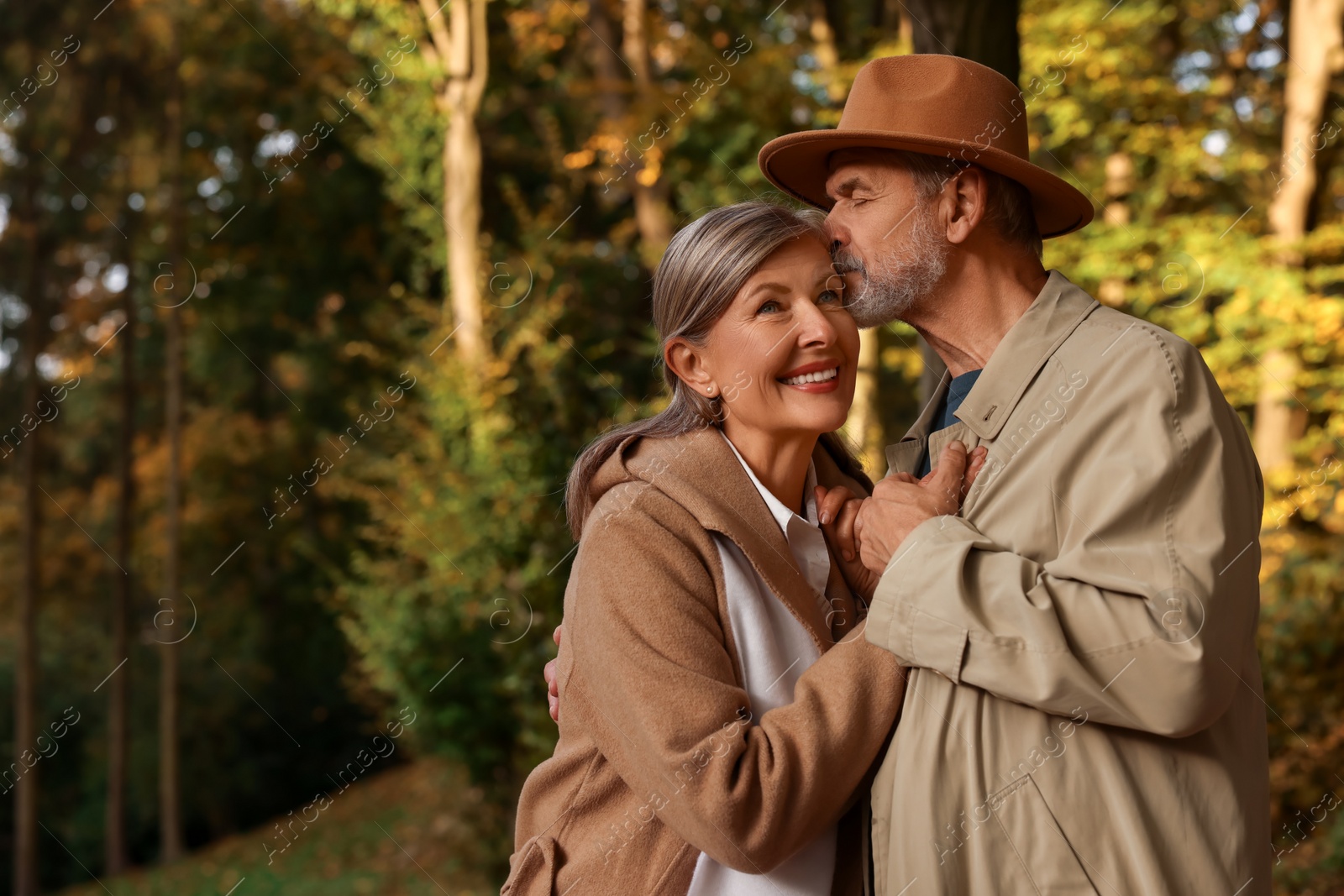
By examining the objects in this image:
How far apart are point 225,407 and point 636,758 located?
719 inches

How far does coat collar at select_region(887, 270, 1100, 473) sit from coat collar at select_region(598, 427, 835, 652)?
369mm

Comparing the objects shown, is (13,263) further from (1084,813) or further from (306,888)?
(1084,813)

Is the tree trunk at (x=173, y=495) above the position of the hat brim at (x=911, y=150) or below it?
below

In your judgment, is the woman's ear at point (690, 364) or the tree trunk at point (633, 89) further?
the tree trunk at point (633, 89)

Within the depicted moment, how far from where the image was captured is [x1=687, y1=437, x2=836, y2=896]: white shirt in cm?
210

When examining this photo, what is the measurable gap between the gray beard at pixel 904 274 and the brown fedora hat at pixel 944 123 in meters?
0.15

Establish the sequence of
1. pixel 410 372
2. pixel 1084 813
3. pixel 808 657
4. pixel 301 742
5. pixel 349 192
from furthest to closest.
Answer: pixel 301 742 → pixel 349 192 → pixel 410 372 → pixel 808 657 → pixel 1084 813

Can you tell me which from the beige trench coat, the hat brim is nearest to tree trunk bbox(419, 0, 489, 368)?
the hat brim

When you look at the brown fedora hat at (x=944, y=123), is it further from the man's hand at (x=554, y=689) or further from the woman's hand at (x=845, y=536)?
the man's hand at (x=554, y=689)

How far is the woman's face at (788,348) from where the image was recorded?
2256 millimetres

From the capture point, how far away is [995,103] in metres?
2.34

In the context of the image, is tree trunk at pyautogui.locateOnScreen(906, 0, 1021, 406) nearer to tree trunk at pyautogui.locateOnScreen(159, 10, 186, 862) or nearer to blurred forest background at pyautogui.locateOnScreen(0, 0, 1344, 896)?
blurred forest background at pyautogui.locateOnScreen(0, 0, 1344, 896)

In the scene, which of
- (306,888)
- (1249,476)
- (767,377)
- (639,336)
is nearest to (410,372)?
(639,336)

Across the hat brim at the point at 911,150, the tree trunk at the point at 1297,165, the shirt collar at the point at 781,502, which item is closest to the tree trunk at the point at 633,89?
the tree trunk at the point at 1297,165
